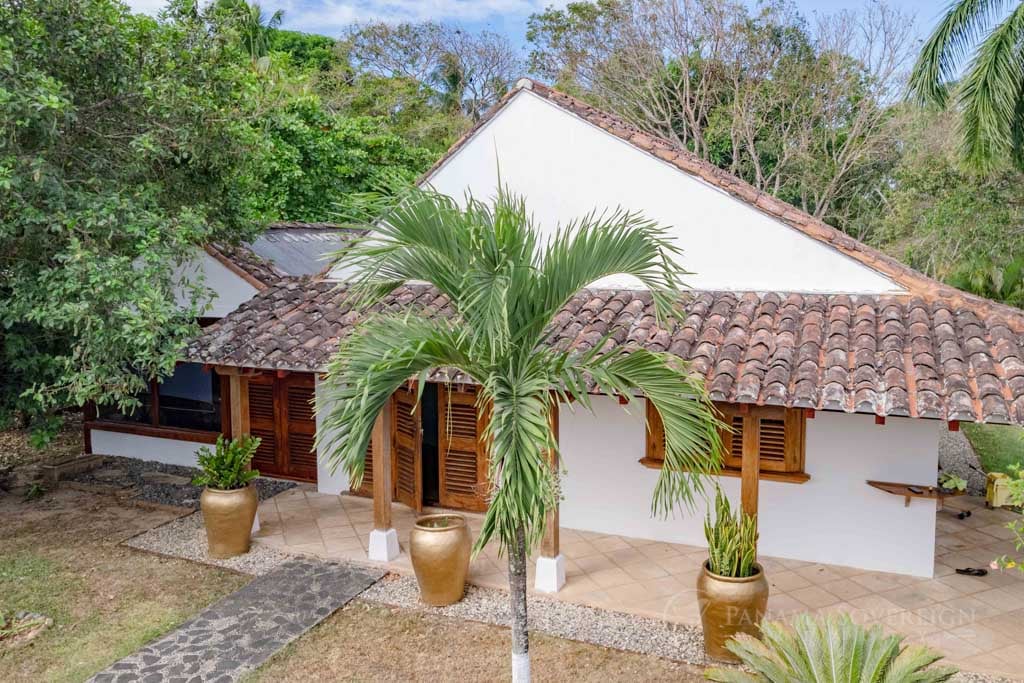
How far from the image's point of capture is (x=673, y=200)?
911 cm

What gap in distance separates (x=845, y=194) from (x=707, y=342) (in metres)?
23.0

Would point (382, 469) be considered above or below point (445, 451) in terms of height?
above

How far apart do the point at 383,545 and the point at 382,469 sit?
0.94 m

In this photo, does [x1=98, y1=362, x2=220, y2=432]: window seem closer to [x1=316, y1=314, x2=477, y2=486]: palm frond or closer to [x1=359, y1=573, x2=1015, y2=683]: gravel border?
[x1=359, y1=573, x2=1015, y2=683]: gravel border

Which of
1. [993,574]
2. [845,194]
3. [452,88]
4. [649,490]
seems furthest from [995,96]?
[452,88]

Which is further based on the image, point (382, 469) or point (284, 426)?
point (284, 426)

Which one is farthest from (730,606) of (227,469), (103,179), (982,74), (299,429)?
(982,74)

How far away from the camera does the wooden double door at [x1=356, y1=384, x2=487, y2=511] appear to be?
408 inches

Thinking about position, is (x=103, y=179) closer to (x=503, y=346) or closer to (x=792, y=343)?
(x=503, y=346)

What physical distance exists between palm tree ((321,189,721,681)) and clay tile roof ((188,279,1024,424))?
0.48m

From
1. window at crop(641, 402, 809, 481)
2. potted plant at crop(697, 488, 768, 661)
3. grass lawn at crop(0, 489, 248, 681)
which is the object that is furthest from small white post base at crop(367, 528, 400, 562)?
potted plant at crop(697, 488, 768, 661)

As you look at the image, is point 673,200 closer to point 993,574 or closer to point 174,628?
point 993,574

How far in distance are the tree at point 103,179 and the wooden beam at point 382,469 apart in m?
2.63

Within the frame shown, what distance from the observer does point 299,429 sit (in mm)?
12227
